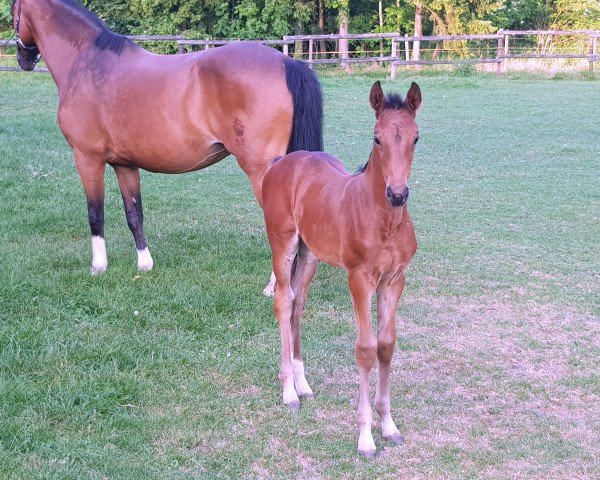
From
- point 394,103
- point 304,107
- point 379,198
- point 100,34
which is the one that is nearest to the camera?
point 394,103

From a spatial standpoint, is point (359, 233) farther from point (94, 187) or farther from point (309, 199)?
point (94, 187)

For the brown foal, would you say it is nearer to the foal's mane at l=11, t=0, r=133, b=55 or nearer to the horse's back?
the horse's back

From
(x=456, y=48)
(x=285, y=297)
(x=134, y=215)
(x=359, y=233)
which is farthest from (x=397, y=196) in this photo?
(x=456, y=48)

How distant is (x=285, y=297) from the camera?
13.6 ft

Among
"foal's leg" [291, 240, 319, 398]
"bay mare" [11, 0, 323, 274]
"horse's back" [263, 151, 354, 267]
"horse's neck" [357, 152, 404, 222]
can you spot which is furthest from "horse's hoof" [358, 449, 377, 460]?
"bay mare" [11, 0, 323, 274]

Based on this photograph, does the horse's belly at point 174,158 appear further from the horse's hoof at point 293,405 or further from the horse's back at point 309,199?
the horse's hoof at point 293,405

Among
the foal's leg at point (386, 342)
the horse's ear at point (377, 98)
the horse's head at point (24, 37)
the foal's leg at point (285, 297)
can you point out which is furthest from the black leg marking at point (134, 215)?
the horse's ear at point (377, 98)

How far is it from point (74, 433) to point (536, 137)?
12.3m

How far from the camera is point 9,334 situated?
15.5 feet

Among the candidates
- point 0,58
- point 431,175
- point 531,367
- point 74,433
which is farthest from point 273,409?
point 0,58

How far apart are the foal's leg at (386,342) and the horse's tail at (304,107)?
2.36 m

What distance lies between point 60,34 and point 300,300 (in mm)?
4072

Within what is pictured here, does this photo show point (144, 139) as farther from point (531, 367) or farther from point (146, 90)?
point (531, 367)

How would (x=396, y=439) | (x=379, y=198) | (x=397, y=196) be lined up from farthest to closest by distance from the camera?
(x=396, y=439), (x=379, y=198), (x=397, y=196)
